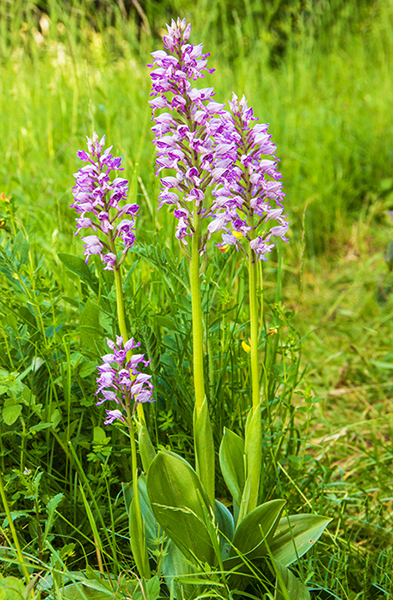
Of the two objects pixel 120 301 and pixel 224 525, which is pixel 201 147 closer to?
pixel 120 301

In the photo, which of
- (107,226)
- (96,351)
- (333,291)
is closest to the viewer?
(107,226)

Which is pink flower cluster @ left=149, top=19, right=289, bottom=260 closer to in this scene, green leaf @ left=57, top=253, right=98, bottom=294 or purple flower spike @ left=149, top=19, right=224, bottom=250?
purple flower spike @ left=149, top=19, right=224, bottom=250

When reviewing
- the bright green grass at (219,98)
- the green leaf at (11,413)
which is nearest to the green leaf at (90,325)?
the green leaf at (11,413)

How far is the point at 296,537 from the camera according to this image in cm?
108

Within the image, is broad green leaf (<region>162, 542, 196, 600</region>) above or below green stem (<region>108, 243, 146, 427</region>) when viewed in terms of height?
below

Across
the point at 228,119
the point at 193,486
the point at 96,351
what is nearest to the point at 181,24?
the point at 228,119

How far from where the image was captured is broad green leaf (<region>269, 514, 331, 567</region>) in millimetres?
1050

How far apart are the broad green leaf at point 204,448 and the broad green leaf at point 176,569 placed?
143 millimetres

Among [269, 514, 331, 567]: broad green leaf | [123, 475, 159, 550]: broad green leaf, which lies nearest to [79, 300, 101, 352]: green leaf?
[123, 475, 159, 550]: broad green leaf

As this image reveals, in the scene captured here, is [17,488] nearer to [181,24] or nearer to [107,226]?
[107,226]

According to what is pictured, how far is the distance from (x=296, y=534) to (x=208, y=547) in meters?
0.20

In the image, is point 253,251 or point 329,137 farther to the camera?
point 329,137

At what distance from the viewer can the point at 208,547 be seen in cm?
100

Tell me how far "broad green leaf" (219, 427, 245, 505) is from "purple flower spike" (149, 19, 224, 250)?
0.43m
